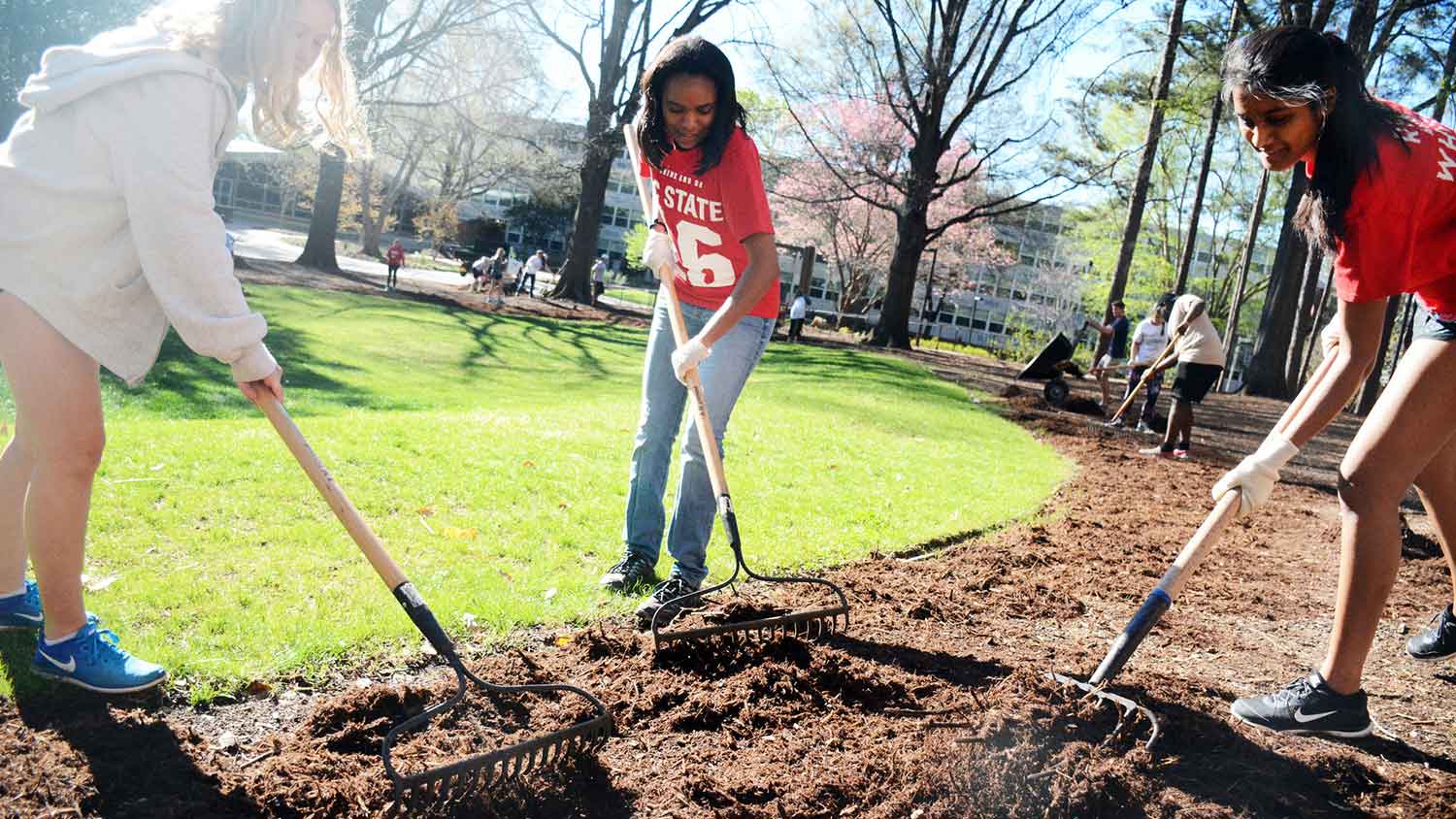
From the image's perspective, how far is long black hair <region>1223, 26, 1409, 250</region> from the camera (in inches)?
104

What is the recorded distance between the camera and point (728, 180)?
11.9 ft

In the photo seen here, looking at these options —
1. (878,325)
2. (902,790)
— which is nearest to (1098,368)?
(878,325)

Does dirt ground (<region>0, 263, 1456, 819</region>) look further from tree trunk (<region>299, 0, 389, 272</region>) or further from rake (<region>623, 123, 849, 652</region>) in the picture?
tree trunk (<region>299, 0, 389, 272</region>)

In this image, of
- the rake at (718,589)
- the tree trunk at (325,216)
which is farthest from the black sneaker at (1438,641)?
the tree trunk at (325,216)

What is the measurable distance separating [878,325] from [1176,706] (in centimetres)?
2225

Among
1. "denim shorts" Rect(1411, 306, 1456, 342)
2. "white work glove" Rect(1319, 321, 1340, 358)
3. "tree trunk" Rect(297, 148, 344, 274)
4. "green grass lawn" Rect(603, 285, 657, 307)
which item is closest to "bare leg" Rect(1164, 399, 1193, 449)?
"white work glove" Rect(1319, 321, 1340, 358)

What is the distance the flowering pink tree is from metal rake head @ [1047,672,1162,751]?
2936 cm

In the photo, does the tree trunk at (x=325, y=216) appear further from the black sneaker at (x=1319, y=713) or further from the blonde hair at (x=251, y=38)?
the black sneaker at (x=1319, y=713)

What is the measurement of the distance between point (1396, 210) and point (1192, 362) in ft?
25.0

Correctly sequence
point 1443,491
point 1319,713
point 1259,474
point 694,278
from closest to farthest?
point 1259,474 → point 1319,713 → point 1443,491 → point 694,278

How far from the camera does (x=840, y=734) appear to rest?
2.80 m

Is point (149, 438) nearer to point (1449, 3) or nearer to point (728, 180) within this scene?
point (728, 180)

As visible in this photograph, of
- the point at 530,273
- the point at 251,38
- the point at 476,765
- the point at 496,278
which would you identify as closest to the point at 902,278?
the point at 496,278

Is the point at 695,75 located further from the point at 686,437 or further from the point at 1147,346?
the point at 1147,346
